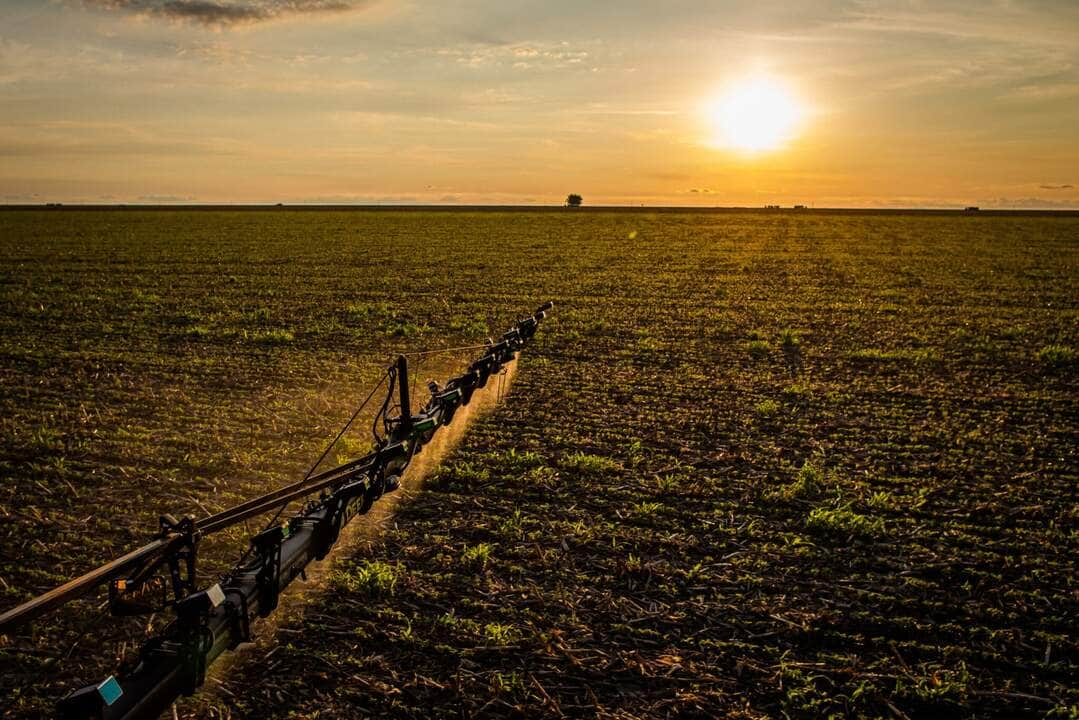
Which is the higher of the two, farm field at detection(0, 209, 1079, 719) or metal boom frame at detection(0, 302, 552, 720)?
metal boom frame at detection(0, 302, 552, 720)

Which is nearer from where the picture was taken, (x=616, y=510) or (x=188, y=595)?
(x=188, y=595)

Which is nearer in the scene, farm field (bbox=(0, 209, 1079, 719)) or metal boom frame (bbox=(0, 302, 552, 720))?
metal boom frame (bbox=(0, 302, 552, 720))

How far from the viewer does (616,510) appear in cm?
648

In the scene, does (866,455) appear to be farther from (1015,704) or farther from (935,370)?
(935,370)

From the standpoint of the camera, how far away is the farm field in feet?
14.0

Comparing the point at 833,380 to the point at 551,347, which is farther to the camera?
the point at 551,347

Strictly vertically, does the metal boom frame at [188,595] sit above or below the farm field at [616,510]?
above

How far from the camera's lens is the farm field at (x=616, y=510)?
14.0ft

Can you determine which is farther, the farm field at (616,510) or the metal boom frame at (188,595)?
the farm field at (616,510)

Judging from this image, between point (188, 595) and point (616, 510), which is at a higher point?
point (188, 595)

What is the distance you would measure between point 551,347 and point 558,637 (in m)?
9.11

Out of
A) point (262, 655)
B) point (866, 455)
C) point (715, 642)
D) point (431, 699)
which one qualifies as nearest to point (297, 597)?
point (262, 655)

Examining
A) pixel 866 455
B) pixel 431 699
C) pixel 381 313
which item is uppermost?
pixel 381 313

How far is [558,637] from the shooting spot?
15.2ft
